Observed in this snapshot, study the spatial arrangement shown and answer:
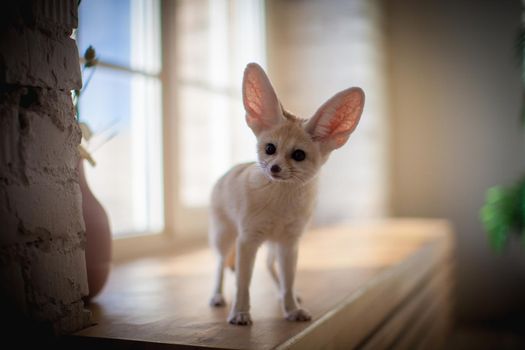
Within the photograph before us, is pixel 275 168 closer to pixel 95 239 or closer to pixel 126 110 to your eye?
pixel 95 239

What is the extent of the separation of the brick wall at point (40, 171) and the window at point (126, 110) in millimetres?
830

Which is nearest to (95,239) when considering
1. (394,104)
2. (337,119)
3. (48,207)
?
(48,207)

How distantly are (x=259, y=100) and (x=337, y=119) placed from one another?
162 mm

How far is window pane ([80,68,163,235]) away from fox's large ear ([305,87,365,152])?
104cm

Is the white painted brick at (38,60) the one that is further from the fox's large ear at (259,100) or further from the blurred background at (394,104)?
the blurred background at (394,104)

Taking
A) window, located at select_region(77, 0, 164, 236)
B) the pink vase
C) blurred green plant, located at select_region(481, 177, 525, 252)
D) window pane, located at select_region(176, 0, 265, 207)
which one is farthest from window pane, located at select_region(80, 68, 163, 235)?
blurred green plant, located at select_region(481, 177, 525, 252)

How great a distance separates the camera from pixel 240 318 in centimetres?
111

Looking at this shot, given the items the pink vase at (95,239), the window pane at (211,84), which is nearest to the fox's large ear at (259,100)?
the pink vase at (95,239)

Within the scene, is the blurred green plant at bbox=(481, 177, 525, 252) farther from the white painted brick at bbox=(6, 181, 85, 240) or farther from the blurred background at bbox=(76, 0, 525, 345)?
the white painted brick at bbox=(6, 181, 85, 240)

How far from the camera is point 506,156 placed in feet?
10.5

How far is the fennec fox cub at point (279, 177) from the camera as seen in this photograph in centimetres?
109

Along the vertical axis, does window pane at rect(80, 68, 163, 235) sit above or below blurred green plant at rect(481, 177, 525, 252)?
above

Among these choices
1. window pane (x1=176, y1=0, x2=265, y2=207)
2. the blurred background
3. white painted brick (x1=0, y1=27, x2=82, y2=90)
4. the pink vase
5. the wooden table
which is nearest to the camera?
white painted brick (x1=0, y1=27, x2=82, y2=90)

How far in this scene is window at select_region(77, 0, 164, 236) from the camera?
6.36ft
